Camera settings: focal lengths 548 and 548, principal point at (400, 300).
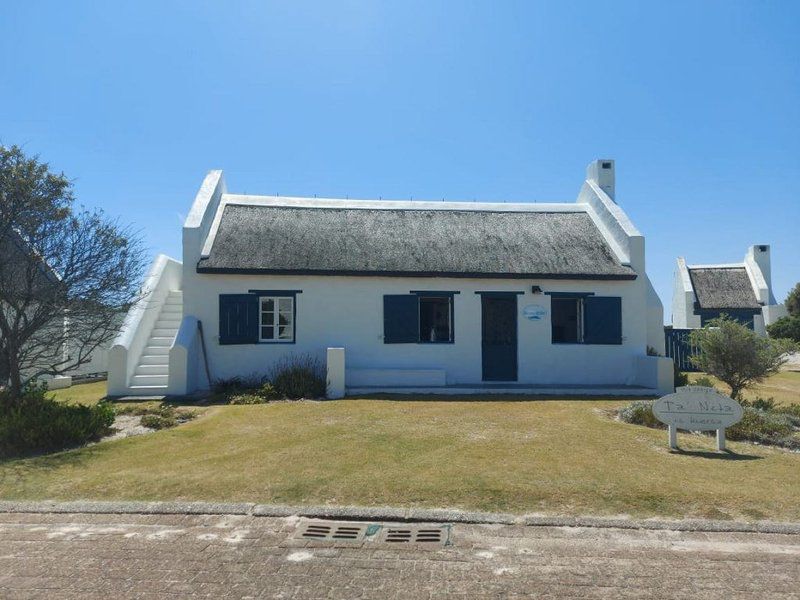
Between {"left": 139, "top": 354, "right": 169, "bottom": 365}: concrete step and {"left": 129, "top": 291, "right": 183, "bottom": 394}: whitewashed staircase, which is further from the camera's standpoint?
{"left": 139, "top": 354, "right": 169, "bottom": 365}: concrete step

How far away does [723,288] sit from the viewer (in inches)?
1117

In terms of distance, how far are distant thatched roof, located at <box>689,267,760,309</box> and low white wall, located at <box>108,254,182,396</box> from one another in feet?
81.1

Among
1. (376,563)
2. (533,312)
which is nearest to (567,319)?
(533,312)

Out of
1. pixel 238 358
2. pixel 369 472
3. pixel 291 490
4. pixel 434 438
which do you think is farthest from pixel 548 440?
pixel 238 358

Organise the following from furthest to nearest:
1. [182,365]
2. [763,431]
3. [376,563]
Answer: [182,365] < [763,431] < [376,563]

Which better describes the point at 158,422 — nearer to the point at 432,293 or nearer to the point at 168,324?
the point at 168,324

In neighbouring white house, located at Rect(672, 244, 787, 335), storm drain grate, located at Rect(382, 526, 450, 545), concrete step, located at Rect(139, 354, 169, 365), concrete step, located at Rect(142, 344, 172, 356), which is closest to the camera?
storm drain grate, located at Rect(382, 526, 450, 545)

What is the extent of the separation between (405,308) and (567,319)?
4.54 meters

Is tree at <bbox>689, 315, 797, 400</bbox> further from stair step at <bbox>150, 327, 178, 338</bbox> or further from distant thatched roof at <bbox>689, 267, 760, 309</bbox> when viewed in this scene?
distant thatched roof at <bbox>689, 267, 760, 309</bbox>

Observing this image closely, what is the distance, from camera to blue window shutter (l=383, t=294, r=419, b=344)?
1414 centimetres

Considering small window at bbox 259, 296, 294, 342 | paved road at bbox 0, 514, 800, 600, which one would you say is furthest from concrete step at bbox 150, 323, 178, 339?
paved road at bbox 0, 514, 800, 600

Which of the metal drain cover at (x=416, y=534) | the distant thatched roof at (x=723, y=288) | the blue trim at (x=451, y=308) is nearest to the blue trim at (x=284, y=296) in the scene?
the blue trim at (x=451, y=308)

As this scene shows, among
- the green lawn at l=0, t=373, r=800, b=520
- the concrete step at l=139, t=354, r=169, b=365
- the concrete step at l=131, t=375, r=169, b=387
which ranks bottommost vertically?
the green lawn at l=0, t=373, r=800, b=520

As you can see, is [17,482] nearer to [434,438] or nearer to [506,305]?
[434,438]
